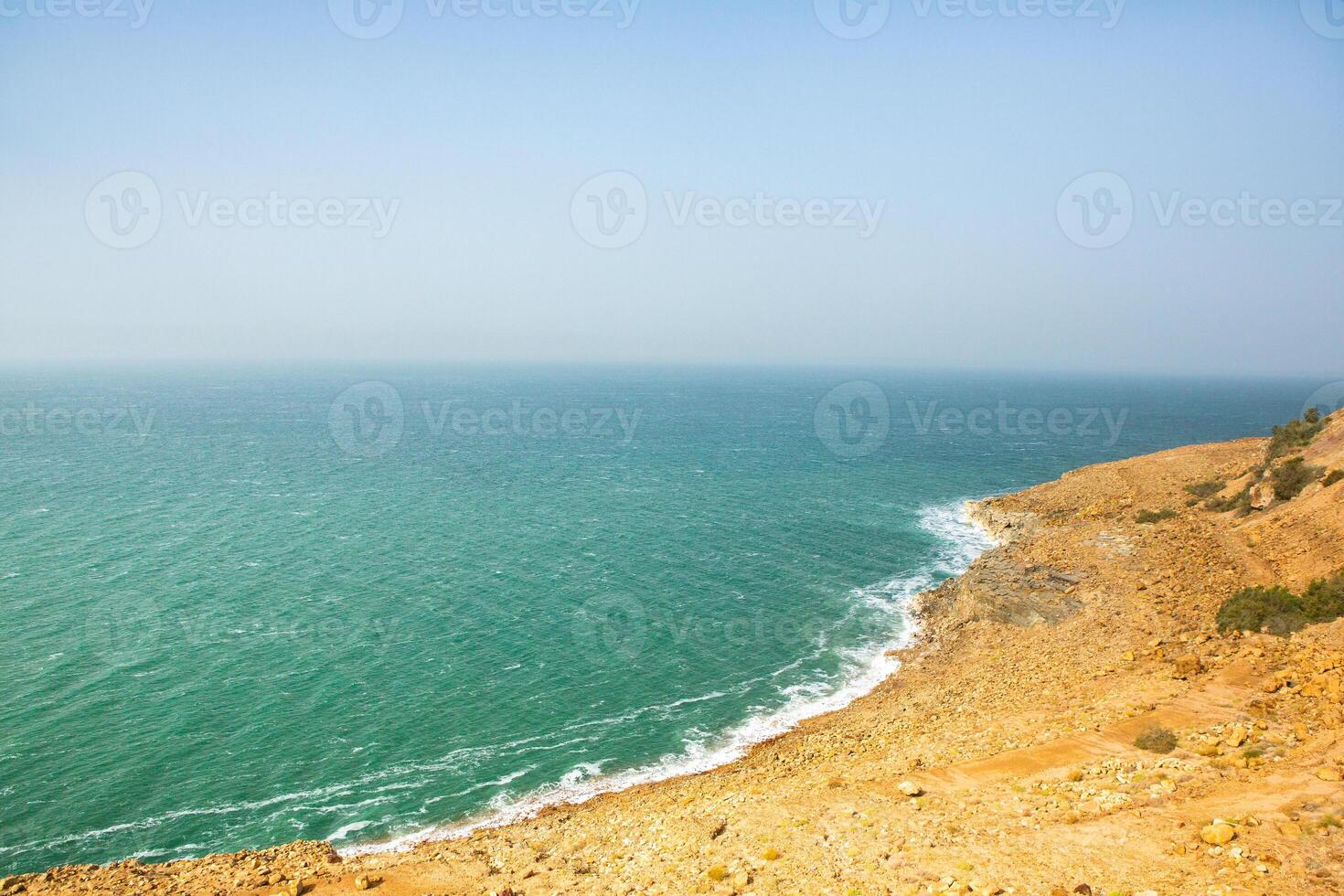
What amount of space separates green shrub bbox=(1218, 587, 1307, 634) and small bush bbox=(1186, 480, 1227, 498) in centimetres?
2723

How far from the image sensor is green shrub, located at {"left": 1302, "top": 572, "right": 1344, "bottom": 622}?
26391 mm

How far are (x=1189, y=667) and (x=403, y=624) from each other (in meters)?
38.8

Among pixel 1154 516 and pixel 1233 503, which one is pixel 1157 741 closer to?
pixel 1233 503

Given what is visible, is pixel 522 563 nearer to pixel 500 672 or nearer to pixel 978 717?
pixel 500 672

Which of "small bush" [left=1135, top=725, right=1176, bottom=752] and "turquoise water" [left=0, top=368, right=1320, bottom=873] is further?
"turquoise water" [left=0, top=368, right=1320, bottom=873]

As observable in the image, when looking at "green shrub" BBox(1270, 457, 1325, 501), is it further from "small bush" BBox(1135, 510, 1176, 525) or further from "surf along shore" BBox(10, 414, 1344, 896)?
"surf along shore" BBox(10, 414, 1344, 896)

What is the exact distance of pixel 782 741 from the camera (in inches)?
1143

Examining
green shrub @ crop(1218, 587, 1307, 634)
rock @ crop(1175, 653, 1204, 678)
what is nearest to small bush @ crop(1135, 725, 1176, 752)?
rock @ crop(1175, 653, 1204, 678)

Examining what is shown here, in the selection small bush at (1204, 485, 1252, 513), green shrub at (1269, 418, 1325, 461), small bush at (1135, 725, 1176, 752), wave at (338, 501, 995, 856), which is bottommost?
wave at (338, 501, 995, 856)

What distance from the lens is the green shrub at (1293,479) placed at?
4272 centimetres

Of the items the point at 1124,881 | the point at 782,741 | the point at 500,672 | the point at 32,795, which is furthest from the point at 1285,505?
the point at 32,795

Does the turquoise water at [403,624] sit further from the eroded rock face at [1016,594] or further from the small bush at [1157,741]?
the small bush at [1157,741]

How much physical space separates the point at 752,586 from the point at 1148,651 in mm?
23340

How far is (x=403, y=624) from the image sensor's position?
130ft
